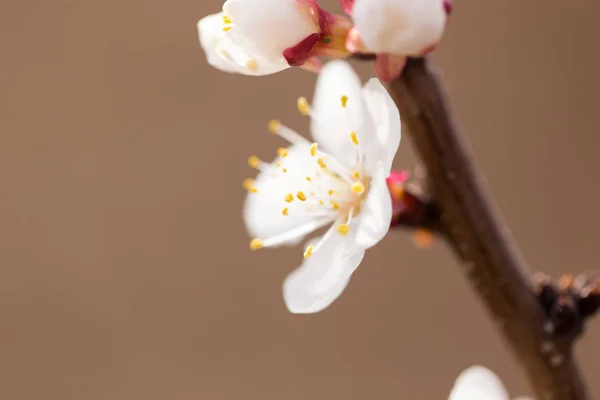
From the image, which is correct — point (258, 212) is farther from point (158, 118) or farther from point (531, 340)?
point (158, 118)

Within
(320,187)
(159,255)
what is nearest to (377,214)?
(320,187)

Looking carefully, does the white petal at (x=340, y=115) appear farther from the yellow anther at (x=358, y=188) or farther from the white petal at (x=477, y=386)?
the white petal at (x=477, y=386)

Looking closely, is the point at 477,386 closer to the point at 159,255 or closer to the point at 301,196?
the point at 301,196

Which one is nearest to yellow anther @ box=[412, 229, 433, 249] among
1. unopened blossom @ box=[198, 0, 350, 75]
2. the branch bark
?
the branch bark

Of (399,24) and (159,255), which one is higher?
(399,24)

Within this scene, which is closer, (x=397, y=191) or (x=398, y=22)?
(x=398, y=22)

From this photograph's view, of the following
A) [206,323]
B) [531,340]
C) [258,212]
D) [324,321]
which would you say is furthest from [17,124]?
[531,340]

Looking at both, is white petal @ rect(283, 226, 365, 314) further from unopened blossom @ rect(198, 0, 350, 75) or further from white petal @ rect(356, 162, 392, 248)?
unopened blossom @ rect(198, 0, 350, 75)
